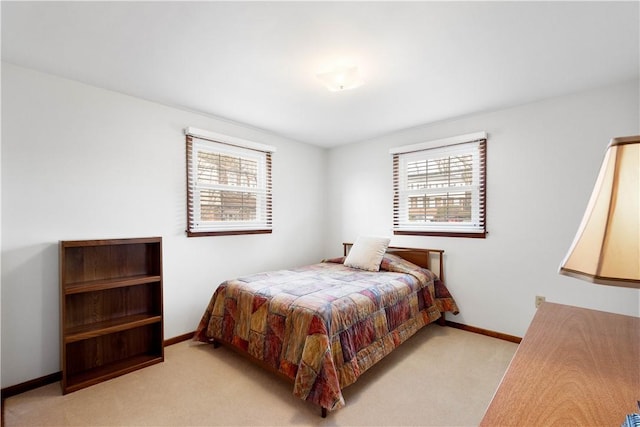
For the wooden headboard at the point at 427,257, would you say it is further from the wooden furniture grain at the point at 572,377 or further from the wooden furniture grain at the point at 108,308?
the wooden furniture grain at the point at 108,308

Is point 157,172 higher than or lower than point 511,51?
lower

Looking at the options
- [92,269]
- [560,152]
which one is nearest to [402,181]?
[560,152]

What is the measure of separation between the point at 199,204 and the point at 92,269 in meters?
1.06

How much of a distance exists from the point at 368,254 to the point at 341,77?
6.42 ft

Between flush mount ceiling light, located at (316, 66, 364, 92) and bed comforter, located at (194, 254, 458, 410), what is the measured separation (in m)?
1.63

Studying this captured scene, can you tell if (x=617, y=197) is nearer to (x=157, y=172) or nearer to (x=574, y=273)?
(x=574, y=273)

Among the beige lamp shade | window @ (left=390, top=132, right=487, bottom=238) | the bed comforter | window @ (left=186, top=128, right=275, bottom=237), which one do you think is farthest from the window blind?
the beige lamp shade

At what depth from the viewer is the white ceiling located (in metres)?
1.54

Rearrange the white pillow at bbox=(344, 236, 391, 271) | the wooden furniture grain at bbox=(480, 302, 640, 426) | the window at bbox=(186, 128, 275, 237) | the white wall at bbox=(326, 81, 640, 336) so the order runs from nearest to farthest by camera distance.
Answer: the wooden furniture grain at bbox=(480, 302, 640, 426) → the white wall at bbox=(326, 81, 640, 336) → the window at bbox=(186, 128, 275, 237) → the white pillow at bbox=(344, 236, 391, 271)

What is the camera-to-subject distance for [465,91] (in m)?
2.50

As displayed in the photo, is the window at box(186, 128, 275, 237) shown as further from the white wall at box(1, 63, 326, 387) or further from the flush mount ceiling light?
the flush mount ceiling light

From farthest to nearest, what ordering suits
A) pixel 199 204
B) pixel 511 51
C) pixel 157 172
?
pixel 199 204
pixel 157 172
pixel 511 51

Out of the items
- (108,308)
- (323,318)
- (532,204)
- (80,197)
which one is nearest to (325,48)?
(323,318)

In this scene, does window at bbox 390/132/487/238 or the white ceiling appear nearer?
the white ceiling
